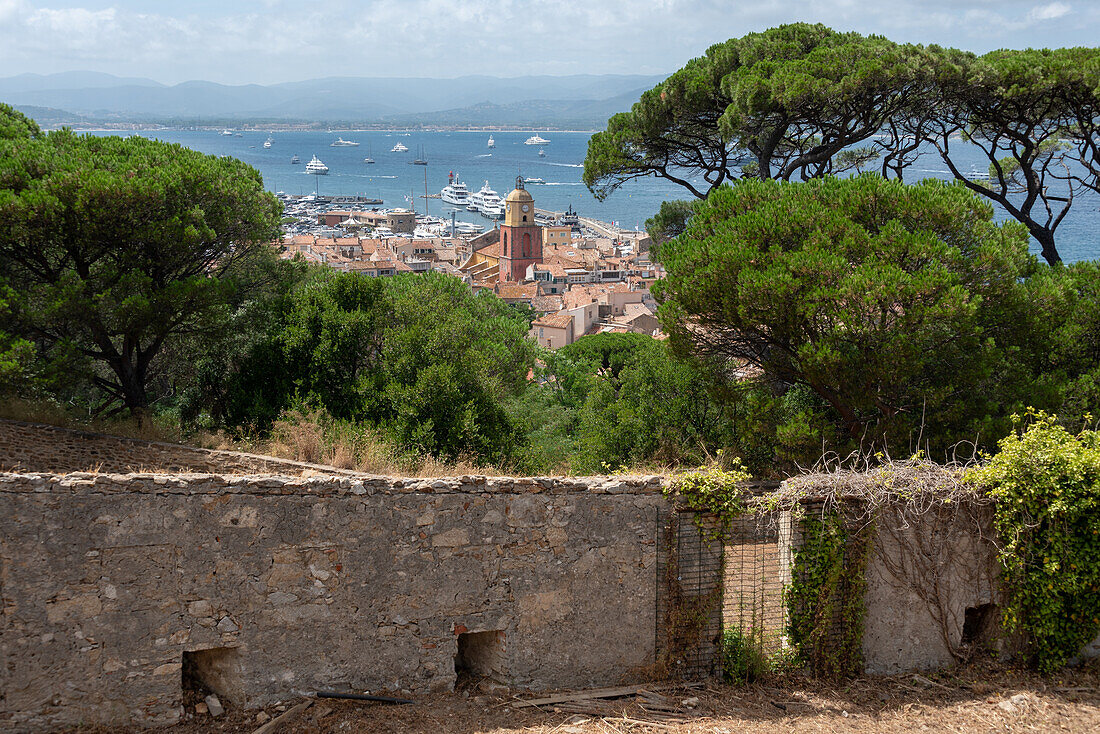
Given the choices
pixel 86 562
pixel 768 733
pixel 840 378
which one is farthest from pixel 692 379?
pixel 86 562

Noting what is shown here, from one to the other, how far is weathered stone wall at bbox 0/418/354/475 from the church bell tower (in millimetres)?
85857

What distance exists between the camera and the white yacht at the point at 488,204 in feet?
522

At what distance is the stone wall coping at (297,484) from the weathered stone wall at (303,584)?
11mm

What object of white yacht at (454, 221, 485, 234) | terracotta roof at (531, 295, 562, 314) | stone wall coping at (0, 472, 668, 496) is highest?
white yacht at (454, 221, 485, 234)

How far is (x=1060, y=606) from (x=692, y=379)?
619 centimetres

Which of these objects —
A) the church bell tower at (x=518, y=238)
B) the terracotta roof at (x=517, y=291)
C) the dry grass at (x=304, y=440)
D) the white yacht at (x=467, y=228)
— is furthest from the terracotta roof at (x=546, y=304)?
the white yacht at (x=467, y=228)

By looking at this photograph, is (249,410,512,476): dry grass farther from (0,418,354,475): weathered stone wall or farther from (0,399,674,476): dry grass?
(0,418,354,475): weathered stone wall

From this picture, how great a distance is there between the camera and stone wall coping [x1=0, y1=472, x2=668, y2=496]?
577cm

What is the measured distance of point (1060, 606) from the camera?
23.6 ft

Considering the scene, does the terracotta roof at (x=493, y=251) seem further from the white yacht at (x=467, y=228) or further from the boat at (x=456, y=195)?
the boat at (x=456, y=195)

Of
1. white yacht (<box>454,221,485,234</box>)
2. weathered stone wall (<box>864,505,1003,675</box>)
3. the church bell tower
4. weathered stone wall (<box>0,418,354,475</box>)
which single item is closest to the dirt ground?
weathered stone wall (<box>864,505,1003,675</box>)

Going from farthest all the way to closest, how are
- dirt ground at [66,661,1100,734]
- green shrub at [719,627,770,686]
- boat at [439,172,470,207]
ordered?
boat at [439,172,470,207]
green shrub at [719,627,770,686]
dirt ground at [66,661,1100,734]

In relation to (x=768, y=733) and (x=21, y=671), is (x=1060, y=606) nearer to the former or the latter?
(x=768, y=733)

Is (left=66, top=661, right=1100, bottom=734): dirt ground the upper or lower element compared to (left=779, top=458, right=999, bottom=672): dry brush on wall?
lower
